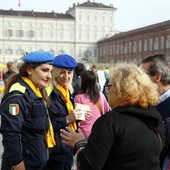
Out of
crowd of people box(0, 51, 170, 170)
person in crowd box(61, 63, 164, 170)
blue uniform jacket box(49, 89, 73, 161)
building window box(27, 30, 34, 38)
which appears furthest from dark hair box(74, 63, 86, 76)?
building window box(27, 30, 34, 38)

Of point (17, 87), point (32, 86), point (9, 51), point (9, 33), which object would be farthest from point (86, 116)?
point (9, 33)

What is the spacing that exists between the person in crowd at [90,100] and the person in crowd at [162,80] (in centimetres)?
122

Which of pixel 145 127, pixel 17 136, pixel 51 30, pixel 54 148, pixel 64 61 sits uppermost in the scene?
pixel 51 30

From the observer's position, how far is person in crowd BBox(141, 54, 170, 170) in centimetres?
268

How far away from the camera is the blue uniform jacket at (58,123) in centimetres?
338

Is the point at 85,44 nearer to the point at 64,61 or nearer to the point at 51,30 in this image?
the point at 51,30

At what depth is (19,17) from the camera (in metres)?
88.2

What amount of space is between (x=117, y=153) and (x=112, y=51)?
79.3 m

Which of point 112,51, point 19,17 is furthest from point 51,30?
point 112,51

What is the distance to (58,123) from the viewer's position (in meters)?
3.37

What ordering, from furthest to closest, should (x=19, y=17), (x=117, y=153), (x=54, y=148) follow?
(x=19, y=17) < (x=54, y=148) < (x=117, y=153)

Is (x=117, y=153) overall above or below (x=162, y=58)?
below

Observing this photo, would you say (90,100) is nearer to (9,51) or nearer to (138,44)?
(138,44)

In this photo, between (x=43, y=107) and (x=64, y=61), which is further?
(x=64, y=61)
